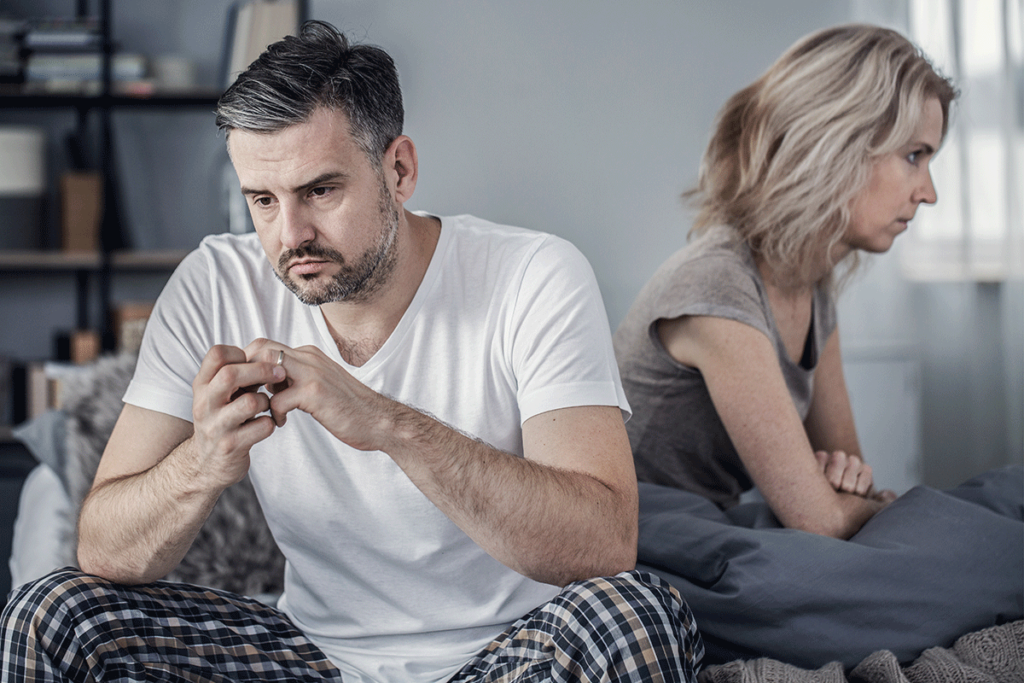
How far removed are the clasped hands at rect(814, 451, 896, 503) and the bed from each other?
0.30ft

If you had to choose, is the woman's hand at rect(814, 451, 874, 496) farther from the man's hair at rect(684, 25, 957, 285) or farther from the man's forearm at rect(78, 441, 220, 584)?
the man's forearm at rect(78, 441, 220, 584)

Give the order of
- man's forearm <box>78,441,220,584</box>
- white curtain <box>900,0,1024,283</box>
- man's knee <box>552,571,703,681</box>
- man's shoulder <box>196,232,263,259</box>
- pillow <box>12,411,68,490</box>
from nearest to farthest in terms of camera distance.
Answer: man's knee <box>552,571,703,681</box>, man's forearm <box>78,441,220,584</box>, man's shoulder <box>196,232,263,259</box>, pillow <box>12,411,68,490</box>, white curtain <box>900,0,1024,283</box>

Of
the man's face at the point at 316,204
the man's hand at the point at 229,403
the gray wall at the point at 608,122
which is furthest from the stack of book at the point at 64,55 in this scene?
the man's hand at the point at 229,403

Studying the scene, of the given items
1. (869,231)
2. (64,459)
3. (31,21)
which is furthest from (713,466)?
(31,21)

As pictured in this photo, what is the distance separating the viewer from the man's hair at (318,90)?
939mm

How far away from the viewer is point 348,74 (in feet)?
3.23

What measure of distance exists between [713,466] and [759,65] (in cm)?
122

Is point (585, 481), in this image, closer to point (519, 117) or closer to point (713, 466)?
point (713, 466)

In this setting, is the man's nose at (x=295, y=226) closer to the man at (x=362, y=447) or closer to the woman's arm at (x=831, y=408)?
the man at (x=362, y=447)

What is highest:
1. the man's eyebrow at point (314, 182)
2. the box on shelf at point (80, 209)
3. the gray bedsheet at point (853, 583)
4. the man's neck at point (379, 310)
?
the box on shelf at point (80, 209)

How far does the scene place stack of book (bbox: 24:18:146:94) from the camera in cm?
243

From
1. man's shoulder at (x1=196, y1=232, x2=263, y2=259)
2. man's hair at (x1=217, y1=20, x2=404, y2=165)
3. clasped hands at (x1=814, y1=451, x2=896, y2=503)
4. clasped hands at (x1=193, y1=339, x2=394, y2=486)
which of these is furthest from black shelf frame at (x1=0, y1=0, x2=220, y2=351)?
clasped hands at (x1=814, y1=451, x2=896, y2=503)

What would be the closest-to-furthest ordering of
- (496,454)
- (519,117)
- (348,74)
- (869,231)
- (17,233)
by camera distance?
1. (496,454)
2. (348,74)
3. (869,231)
4. (519,117)
5. (17,233)

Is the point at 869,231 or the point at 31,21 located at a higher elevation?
the point at 31,21
